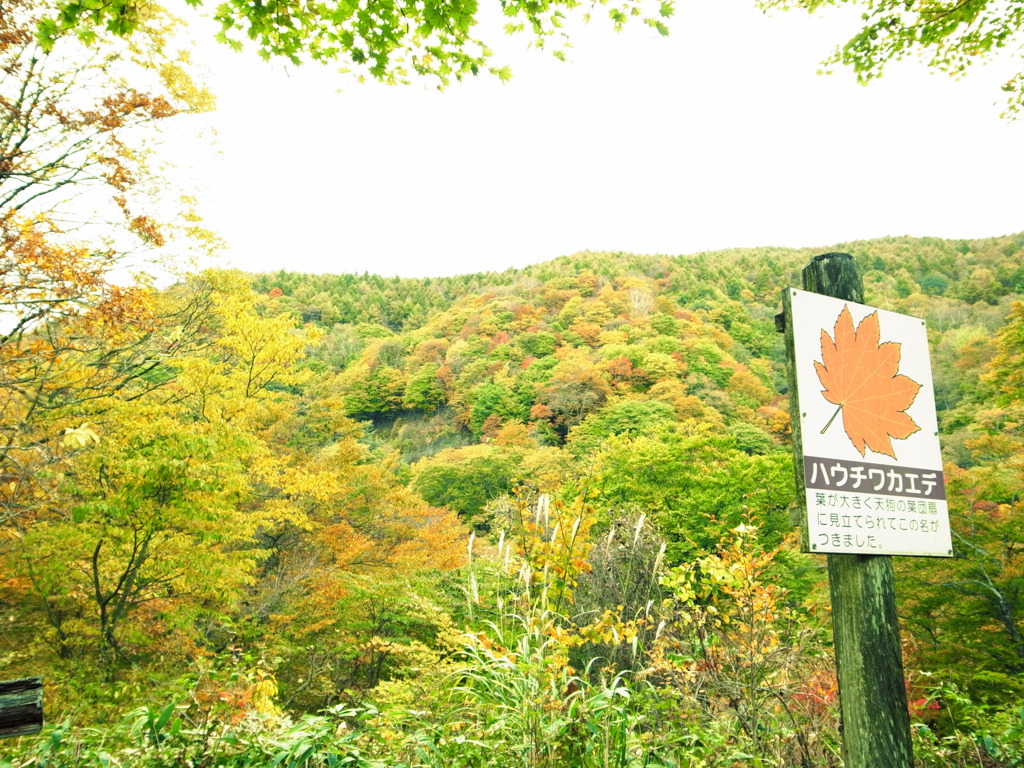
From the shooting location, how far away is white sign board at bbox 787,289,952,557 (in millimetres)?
1887

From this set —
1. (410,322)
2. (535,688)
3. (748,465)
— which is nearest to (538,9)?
(535,688)

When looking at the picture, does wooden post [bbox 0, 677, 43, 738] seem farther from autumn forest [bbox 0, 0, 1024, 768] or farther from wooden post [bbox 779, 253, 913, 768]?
wooden post [bbox 779, 253, 913, 768]

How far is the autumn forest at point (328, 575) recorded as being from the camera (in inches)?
106

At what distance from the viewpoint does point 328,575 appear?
11523 millimetres

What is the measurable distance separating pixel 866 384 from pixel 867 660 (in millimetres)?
951

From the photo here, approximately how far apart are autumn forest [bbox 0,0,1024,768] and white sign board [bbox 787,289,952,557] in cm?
119

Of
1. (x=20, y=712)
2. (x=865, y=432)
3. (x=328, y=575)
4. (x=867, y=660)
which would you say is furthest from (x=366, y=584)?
(x=865, y=432)

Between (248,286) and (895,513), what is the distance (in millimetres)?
12377

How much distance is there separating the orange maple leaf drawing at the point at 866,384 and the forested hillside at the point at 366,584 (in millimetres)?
1466

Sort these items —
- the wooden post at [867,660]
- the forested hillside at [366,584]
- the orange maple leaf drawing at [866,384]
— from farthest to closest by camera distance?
the forested hillside at [366,584] → the orange maple leaf drawing at [866,384] → the wooden post at [867,660]

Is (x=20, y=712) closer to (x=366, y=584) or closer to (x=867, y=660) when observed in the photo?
Answer: (x=867, y=660)

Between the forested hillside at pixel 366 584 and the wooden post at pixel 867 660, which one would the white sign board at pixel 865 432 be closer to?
the wooden post at pixel 867 660

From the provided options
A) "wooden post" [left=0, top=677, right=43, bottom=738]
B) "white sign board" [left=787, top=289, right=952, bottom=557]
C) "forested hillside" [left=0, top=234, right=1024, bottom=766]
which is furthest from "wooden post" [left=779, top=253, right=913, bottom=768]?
"wooden post" [left=0, top=677, right=43, bottom=738]

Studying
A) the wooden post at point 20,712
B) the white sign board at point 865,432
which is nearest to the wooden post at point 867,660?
the white sign board at point 865,432
